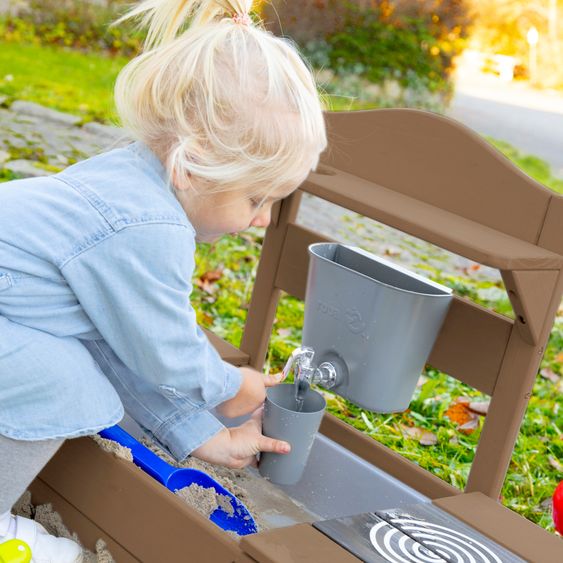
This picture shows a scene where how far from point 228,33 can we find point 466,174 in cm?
56

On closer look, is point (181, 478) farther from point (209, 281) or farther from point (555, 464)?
point (209, 281)

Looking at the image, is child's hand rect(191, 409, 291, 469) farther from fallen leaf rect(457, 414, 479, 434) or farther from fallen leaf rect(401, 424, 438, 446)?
fallen leaf rect(457, 414, 479, 434)

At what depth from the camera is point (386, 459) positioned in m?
1.94

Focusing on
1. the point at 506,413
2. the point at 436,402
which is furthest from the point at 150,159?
the point at 436,402

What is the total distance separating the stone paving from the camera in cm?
401

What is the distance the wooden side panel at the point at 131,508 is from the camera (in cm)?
135

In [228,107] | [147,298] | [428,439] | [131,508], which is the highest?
[228,107]

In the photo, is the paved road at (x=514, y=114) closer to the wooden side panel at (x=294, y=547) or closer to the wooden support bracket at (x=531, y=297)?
the wooden support bracket at (x=531, y=297)

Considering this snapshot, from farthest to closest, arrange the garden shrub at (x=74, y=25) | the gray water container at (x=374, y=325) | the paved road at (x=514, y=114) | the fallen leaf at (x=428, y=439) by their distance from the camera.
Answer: the garden shrub at (x=74, y=25) → the paved road at (x=514, y=114) → the fallen leaf at (x=428, y=439) → the gray water container at (x=374, y=325)

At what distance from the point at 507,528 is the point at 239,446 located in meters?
0.48

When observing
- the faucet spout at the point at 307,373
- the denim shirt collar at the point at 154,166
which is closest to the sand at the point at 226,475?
the faucet spout at the point at 307,373

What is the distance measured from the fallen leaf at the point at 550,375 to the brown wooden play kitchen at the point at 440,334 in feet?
3.94

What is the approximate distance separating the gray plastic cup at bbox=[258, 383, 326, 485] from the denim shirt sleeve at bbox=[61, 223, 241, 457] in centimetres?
28

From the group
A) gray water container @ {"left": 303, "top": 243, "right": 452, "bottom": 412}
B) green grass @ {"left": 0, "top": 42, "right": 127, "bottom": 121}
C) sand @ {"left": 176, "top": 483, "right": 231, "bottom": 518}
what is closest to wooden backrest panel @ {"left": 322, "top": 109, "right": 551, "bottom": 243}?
gray water container @ {"left": 303, "top": 243, "right": 452, "bottom": 412}
